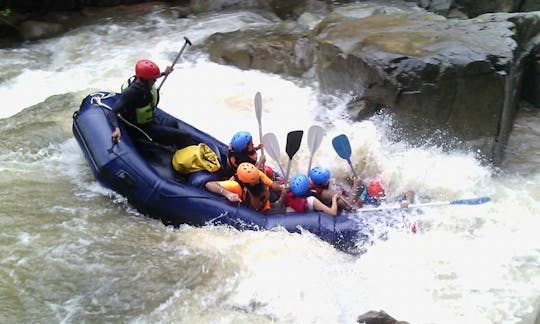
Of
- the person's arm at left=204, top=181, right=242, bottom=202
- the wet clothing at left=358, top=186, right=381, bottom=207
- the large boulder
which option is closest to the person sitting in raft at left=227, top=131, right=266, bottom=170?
the person's arm at left=204, top=181, right=242, bottom=202

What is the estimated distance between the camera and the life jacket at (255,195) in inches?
185

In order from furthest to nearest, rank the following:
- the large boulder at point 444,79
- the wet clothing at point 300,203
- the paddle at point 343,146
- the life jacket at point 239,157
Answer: the large boulder at point 444,79
the paddle at point 343,146
the life jacket at point 239,157
the wet clothing at point 300,203

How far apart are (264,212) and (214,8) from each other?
616cm

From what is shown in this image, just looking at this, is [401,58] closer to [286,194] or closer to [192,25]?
[286,194]

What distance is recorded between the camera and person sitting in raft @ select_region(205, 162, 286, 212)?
459cm

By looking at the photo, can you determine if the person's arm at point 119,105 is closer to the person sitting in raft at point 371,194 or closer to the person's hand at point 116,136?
the person's hand at point 116,136

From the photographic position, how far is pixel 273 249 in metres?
4.28

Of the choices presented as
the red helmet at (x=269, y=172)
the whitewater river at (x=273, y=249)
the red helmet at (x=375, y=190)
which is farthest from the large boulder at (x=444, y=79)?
the red helmet at (x=269, y=172)

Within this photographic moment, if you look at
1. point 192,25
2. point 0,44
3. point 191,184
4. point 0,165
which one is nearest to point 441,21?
point 191,184

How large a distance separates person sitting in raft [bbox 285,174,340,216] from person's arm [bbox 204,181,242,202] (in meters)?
0.48

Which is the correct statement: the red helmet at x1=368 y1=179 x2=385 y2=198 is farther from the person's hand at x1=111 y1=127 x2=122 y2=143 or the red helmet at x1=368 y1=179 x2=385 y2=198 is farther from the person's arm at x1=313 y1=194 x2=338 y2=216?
the person's hand at x1=111 y1=127 x2=122 y2=143

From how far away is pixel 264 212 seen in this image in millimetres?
Answer: 4797

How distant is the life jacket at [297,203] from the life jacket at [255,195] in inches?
7.9

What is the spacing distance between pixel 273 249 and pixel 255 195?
603 millimetres
